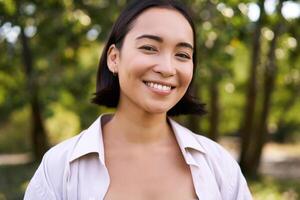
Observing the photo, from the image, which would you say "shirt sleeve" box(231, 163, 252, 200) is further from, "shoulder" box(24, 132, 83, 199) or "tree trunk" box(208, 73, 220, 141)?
"tree trunk" box(208, 73, 220, 141)

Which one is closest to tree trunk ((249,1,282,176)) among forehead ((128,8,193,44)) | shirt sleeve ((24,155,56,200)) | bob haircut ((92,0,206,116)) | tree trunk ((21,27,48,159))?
tree trunk ((21,27,48,159))

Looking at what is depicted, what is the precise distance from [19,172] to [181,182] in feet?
35.7

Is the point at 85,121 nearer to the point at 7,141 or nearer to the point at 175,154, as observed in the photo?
the point at 7,141

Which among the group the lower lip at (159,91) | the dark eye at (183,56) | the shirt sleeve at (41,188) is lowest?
the shirt sleeve at (41,188)

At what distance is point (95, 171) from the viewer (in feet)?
6.73

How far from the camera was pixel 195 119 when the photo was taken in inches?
489

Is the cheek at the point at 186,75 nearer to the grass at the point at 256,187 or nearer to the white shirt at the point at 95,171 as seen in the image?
the white shirt at the point at 95,171

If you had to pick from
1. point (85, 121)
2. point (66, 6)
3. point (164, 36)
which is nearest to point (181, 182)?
point (164, 36)

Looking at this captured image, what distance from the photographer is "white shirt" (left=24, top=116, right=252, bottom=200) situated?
197cm

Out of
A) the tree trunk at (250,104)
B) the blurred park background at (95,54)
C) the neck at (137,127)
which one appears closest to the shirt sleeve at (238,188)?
the neck at (137,127)

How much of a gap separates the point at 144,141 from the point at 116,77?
11.5 inches

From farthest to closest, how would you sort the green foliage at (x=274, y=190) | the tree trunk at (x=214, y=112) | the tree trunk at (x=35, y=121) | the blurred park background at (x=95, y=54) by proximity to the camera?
the tree trunk at (x=214, y=112) < the tree trunk at (x=35, y=121) < the green foliage at (x=274, y=190) < the blurred park background at (x=95, y=54)

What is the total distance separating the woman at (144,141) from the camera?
2.00 m

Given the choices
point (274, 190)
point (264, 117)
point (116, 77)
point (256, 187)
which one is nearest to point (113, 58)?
point (116, 77)
